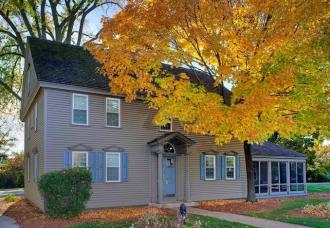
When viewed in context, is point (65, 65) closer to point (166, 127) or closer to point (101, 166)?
point (101, 166)

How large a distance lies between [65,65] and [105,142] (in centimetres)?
453

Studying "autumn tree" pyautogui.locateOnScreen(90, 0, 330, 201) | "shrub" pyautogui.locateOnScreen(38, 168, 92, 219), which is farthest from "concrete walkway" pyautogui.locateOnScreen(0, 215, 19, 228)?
"autumn tree" pyautogui.locateOnScreen(90, 0, 330, 201)

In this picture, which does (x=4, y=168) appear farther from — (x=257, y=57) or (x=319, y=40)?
(x=319, y=40)

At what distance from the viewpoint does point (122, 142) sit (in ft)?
65.4

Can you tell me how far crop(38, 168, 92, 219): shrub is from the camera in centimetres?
1490

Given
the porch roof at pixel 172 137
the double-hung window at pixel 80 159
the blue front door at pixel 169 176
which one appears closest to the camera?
the double-hung window at pixel 80 159

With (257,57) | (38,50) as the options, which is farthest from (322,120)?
(38,50)

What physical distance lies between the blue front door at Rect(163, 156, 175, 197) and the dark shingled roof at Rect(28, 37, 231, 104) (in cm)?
472

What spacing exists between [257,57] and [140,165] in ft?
29.5

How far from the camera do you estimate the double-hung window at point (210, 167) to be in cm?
2323

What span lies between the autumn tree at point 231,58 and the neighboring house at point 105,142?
1948 mm

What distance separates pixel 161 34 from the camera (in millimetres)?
16266

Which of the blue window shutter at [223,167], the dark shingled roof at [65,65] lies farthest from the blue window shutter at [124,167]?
the blue window shutter at [223,167]

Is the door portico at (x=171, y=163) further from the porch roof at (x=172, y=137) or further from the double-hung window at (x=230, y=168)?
the double-hung window at (x=230, y=168)
